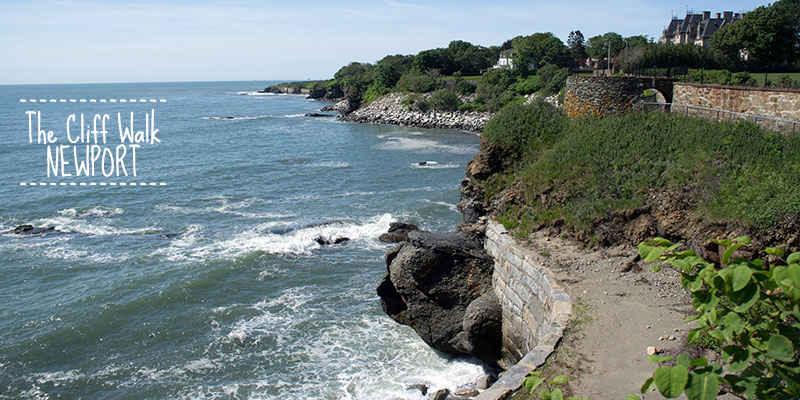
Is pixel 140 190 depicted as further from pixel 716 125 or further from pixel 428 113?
pixel 428 113

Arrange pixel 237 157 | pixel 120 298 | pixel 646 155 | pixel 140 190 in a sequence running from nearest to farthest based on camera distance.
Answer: pixel 646 155 < pixel 120 298 < pixel 140 190 < pixel 237 157

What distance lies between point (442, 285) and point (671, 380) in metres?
10.8

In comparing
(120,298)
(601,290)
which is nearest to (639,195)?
(601,290)

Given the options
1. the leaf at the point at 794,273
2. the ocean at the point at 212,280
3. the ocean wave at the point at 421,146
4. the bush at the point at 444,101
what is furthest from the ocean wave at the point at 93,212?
the bush at the point at 444,101

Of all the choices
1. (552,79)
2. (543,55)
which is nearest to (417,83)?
(552,79)

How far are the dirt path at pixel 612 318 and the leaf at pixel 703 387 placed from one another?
4498 millimetres

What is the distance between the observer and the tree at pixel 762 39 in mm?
41375

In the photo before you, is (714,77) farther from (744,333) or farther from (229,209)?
(744,333)

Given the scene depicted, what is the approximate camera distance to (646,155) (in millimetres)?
13938

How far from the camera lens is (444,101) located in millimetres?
70125

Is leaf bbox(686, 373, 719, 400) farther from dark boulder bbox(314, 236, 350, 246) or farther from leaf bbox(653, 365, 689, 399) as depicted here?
dark boulder bbox(314, 236, 350, 246)

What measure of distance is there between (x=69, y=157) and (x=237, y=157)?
1410 centimetres

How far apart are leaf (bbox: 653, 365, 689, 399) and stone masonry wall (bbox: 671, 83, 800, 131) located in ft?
44.2

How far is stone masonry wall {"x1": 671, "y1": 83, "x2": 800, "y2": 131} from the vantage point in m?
14.8
